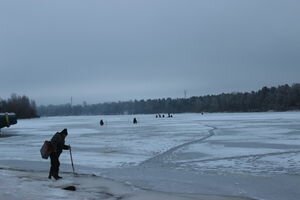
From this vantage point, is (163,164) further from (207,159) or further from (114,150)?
(114,150)

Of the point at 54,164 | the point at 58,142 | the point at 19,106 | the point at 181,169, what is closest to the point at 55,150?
the point at 58,142

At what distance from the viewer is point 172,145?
23.9 metres

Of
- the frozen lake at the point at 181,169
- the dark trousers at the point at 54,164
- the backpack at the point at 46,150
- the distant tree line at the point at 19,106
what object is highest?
the distant tree line at the point at 19,106

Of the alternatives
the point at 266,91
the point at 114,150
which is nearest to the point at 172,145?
the point at 114,150

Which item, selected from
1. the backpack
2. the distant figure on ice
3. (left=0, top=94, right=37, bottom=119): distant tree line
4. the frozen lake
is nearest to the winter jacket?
the distant figure on ice

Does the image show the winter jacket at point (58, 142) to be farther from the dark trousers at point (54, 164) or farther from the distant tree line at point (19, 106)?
the distant tree line at point (19, 106)

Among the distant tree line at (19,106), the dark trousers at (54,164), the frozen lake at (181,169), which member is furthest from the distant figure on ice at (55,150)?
the distant tree line at (19,106)

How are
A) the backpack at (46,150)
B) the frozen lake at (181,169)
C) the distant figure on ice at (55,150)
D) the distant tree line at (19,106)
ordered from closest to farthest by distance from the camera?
the frozen lake at (181,169)
the backpack at (46,150)
the distant figure on ice at (55,150)
the distant tree line at (19,106)

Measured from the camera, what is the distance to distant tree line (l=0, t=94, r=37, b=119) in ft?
425

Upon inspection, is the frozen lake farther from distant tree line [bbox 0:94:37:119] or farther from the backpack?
distant tree line [bbox 0:94:37:119]

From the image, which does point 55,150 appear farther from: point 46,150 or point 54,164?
point 54,164

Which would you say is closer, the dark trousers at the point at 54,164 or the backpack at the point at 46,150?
the backpack at the point at 46,150

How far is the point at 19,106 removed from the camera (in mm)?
136625

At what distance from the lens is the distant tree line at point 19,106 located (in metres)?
130
